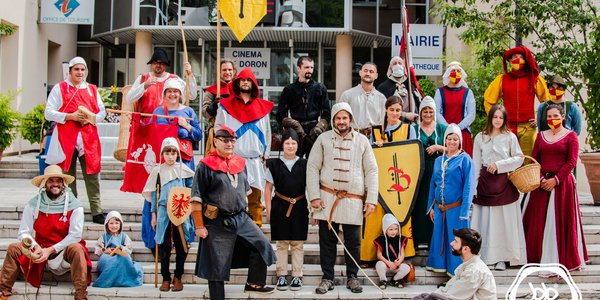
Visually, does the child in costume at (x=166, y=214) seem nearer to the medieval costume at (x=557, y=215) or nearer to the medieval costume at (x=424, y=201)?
the medieval costume at (x=424, y=201)

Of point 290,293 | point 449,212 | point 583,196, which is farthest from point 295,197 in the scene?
point 583,196

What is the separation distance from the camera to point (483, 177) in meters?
6.80

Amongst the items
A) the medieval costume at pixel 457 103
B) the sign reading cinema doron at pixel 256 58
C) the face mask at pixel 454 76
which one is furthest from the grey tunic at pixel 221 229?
the sign reading cinema doron at pixel 256 58

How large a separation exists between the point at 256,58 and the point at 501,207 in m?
13.6

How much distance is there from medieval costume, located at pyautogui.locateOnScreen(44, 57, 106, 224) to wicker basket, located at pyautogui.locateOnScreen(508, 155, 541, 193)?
4.63 meters

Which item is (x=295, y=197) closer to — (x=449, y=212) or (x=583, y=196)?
(x=449, y=212)

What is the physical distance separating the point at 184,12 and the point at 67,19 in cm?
319

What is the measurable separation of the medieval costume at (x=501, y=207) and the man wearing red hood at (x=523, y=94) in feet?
3.25

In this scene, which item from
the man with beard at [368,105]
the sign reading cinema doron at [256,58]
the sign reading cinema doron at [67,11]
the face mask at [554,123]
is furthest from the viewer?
the sign reading cinema doron at [256,58]

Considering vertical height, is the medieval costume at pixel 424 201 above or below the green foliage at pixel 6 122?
below

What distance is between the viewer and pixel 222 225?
5.89 m

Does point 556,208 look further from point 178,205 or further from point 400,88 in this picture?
point 178,205

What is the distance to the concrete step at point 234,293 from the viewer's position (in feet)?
20.2

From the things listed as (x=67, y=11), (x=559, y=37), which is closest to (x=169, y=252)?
(x=559, y=37)
